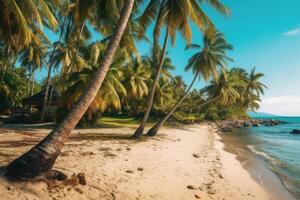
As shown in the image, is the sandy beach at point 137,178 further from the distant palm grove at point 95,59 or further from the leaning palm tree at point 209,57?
the leaning palm tree at point 209,57

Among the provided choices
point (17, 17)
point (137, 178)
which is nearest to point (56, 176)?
point (137, 178)

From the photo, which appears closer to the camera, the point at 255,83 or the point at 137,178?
the point at 137,178

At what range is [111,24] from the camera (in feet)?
45.8

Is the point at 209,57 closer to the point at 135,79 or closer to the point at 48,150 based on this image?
the point at 135,79

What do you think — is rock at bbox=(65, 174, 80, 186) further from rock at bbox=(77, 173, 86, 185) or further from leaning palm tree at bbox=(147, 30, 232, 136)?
leaning palm tree at bbox=(147, 30, 232, 136)

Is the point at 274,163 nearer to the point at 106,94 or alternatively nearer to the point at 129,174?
the point at 129,174

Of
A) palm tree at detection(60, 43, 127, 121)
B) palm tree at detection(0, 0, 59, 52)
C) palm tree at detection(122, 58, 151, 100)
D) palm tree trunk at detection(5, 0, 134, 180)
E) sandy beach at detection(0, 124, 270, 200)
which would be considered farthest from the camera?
palm tree at detection(122, 58, 151, 100)

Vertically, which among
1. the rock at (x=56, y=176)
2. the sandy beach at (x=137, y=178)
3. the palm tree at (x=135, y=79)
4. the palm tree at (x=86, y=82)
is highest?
→ the palm tree at (x=135, y=79)

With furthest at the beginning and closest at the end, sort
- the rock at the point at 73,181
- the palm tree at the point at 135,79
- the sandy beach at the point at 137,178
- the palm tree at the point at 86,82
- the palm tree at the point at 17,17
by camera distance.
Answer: the palm tree at the point at 135,79, the palm tree at the point at 86,82, the palm tree at the point at 17,17, the rock at the point at 73,181, the sandy beach at the point at 137,178

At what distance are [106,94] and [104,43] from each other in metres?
5.90

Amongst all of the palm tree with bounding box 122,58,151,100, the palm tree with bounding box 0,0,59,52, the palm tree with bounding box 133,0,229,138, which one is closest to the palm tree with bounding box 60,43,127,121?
the palm tree with bounding box 133,0,229,138

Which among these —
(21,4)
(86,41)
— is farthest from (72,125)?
(86,41)

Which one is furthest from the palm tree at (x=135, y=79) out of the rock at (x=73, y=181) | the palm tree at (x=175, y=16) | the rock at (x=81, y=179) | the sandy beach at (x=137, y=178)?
the rock at (x=73, y=181)

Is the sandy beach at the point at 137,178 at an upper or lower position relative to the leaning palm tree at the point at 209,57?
lower
